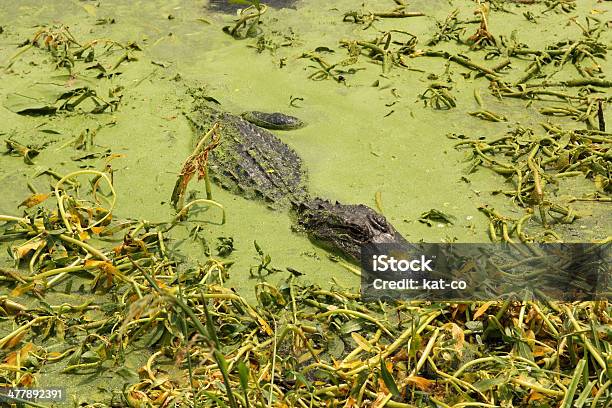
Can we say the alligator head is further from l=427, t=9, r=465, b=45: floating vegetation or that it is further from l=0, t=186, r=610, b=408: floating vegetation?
l=427, t=9, r=465, b=45: floating vegetation

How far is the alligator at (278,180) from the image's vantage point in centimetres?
379

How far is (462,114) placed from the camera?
5.07 m

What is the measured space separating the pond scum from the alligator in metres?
0.23

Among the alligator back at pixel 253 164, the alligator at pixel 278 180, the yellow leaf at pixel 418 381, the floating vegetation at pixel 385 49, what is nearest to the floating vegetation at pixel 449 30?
the floating vegetation at pixel 385 49

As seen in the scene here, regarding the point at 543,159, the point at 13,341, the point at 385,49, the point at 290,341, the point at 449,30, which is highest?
the point at 449,30

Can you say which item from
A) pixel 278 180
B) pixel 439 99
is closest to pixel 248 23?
pixel 439 99

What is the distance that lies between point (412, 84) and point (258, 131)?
55.0 inches

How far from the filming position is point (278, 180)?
4348 mm

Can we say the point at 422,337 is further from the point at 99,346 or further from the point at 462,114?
the point at 462,114

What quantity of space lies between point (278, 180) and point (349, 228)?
29.3 inches

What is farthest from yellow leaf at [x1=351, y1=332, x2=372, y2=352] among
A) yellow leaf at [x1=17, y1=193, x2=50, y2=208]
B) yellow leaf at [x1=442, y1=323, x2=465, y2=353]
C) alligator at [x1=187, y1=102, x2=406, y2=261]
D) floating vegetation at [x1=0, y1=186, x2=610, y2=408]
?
yellow leaf at [x1=17, y1=193, x2=50, y2=208]

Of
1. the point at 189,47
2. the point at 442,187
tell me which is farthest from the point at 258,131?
the point at 189,47

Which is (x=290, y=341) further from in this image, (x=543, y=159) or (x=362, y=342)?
(x=543, y=159)

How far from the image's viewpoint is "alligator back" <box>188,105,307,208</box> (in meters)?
4.29
